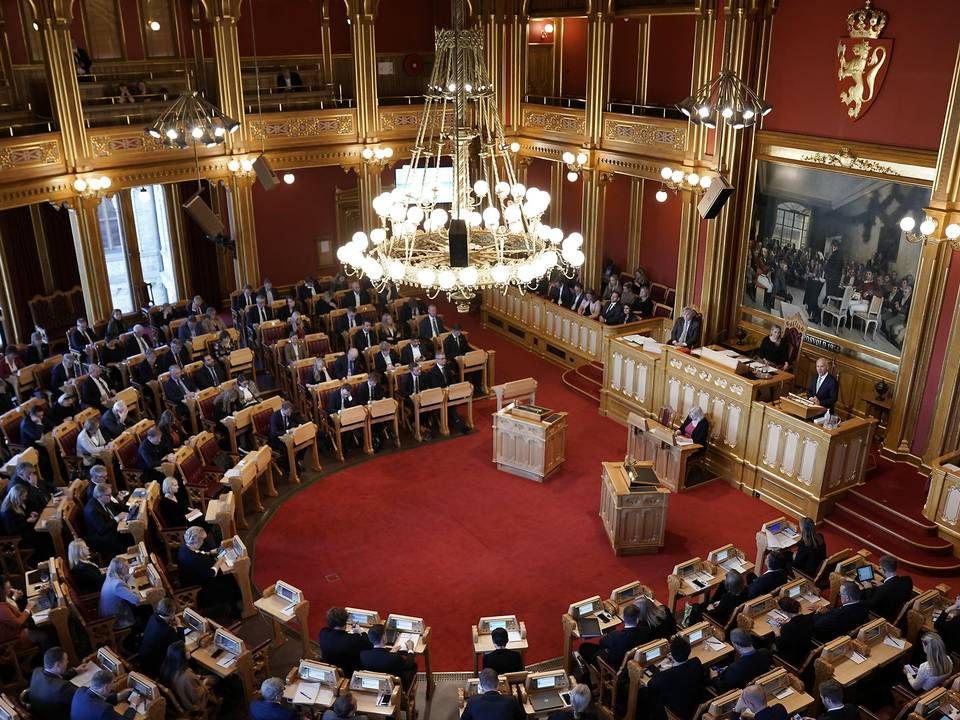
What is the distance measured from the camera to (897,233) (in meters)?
11.7

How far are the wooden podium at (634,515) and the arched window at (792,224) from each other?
17.4ft

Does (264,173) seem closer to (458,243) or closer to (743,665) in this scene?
(458,243)

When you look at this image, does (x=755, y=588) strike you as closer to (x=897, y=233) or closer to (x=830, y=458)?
(x=830, y=458)

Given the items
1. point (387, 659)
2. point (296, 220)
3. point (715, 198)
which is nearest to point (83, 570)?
point (387, 659)

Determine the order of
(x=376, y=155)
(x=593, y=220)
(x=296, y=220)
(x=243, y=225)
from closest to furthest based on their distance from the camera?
(x=593, y=220), (x=243, y=225), (x=376, y=155), (x=296, y=220)

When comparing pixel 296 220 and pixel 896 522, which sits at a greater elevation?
pixel 296 220

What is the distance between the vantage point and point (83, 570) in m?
8.43

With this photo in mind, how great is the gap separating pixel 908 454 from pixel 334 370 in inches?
343

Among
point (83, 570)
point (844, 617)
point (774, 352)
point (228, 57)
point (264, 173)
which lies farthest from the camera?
point (228, 57)

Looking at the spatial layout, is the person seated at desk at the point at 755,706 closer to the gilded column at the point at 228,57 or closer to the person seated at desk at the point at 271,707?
the person seated at desk at the point at 271,707

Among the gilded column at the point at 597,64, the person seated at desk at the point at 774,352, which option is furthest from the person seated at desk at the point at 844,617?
the gilded column at the point at 597,64

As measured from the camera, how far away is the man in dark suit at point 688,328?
13.5m

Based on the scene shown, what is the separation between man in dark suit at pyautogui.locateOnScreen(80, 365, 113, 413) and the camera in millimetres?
12250

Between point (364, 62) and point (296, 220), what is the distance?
170 inches
